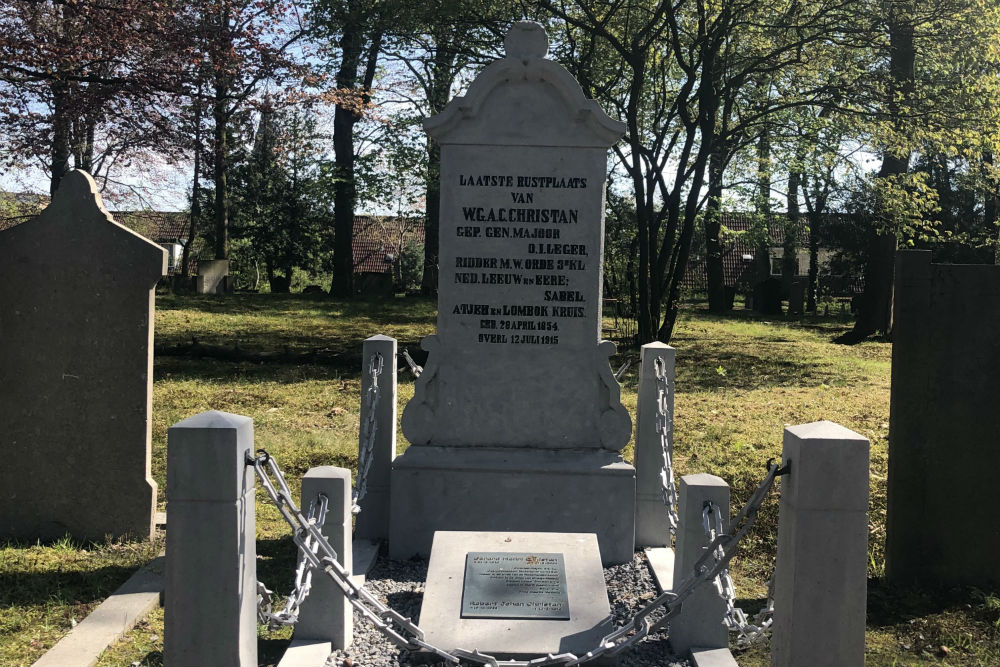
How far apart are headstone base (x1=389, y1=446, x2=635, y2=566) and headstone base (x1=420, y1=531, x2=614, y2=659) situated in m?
1.00

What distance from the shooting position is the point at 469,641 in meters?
4.20

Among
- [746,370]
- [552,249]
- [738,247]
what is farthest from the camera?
[738,247]

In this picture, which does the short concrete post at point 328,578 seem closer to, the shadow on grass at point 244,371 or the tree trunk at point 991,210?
the shadow on grass at point 244,371

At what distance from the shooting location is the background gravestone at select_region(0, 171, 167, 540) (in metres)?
5.99

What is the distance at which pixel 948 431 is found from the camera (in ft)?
17.5

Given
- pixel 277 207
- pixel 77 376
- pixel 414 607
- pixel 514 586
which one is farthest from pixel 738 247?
pixel 514 586

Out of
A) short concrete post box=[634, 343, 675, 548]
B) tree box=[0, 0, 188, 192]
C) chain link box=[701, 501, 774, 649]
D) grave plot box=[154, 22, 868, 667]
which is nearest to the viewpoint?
chain link box=[701, 501, 774, 649]

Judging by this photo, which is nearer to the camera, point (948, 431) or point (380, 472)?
point (948, 431)

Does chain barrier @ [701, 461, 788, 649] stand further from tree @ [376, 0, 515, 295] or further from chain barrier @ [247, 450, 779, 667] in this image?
tree @ [376, 0, 515, 295]

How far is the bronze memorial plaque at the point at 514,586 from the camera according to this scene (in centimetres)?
442

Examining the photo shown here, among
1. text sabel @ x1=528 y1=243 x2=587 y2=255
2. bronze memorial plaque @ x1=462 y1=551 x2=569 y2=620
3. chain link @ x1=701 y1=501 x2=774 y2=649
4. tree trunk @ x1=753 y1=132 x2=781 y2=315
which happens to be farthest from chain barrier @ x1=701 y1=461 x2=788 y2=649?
tree trunk @ x1=753 y1=132 x2=781 y2=315

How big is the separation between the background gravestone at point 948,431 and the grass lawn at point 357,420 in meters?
0.22

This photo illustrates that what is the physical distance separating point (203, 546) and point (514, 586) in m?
1.94

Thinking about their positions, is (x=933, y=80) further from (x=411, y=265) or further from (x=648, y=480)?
(x=411, y=265)
